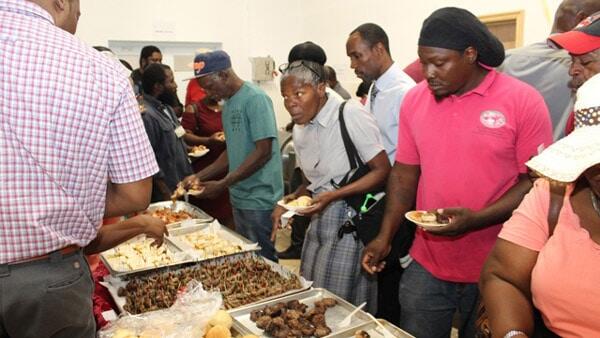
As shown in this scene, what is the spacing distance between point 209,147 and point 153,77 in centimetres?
78

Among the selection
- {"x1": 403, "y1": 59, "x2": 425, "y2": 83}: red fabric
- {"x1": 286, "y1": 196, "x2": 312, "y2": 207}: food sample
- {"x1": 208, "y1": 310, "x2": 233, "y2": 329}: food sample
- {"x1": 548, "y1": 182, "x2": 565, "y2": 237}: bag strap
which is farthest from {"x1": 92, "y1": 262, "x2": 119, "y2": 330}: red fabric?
{"x1": 403, "y1": 59, "x2": 425, "y2": 83}: red fabric

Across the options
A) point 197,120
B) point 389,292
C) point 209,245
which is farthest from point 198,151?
point 389,292

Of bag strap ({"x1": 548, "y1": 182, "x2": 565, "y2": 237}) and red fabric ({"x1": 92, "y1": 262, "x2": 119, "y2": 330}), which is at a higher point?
bag strap ({"x1": 548, "y1": 182, "x2": 565, "y2": 237})

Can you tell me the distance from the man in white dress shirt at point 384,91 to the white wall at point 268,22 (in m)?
2.20

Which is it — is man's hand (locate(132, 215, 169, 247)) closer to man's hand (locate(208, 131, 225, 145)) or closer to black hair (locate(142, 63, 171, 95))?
black hair (locate(142, 63, 171, 95))

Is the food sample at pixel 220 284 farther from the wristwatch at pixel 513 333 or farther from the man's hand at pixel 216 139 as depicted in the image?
the man's hand at pixel 216 139

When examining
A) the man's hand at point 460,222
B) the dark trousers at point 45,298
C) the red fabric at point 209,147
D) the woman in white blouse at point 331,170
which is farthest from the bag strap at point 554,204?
the red fabric at point 209,147

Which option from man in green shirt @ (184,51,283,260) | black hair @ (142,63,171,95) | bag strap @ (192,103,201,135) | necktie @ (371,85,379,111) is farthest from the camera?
bag strap @ (192,103,201,135)

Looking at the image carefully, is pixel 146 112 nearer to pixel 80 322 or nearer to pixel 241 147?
pixel 241 147

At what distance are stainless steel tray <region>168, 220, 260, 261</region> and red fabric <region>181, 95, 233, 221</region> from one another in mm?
1014

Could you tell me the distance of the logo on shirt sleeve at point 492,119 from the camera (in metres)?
1.70

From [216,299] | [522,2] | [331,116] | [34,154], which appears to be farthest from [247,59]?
[34,154]

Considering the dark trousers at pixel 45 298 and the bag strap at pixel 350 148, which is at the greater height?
the bag strap at pixel 350 148

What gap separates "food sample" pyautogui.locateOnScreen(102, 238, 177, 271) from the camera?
2199mm
